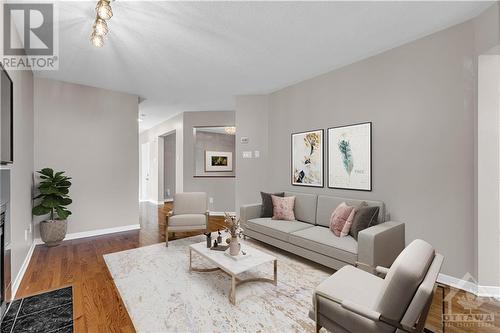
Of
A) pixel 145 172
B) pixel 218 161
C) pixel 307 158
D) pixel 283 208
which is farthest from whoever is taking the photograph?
pixel 145 172

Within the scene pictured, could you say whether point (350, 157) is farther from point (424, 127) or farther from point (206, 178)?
point (206, 178)

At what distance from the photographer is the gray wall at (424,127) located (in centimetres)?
241

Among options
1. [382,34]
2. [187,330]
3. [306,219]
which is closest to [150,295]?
[187,330]

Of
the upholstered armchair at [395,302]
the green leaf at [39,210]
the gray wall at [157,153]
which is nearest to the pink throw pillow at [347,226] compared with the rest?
the upholstered armchair at [395,302]

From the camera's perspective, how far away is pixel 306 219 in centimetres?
364

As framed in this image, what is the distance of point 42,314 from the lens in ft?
6.66

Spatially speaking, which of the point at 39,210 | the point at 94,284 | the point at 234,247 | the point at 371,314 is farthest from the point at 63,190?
the point at 371,314

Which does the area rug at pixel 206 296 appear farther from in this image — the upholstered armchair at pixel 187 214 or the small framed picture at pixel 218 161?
the small framed picture at pixel 218 161

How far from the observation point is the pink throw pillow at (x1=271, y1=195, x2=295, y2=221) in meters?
3.71

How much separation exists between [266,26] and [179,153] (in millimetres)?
4843

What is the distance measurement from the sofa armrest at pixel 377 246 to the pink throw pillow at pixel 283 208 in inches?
56.2

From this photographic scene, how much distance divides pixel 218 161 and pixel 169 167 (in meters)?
2.86

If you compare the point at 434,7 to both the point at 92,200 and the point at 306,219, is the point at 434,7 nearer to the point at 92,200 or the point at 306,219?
the point at 306,219

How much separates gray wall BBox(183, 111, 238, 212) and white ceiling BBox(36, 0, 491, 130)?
2148 millimetres
